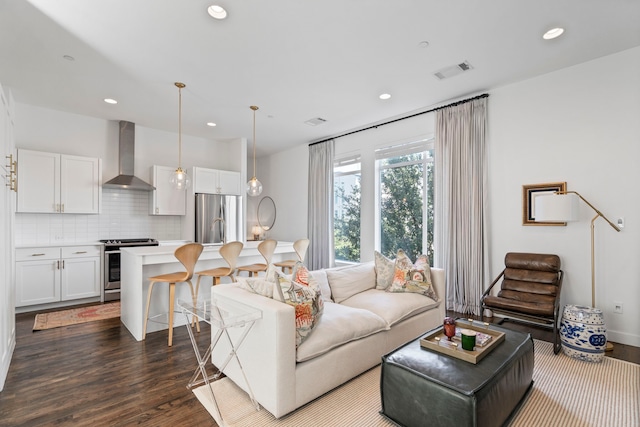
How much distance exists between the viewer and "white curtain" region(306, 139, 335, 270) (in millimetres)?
6117

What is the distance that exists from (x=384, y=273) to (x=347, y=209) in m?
2.68

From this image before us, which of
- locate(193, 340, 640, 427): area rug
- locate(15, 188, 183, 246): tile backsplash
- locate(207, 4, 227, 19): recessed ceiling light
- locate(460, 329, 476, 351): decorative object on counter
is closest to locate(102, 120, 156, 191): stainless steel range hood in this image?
locate(15, 188, 183, 246): tile backsplash

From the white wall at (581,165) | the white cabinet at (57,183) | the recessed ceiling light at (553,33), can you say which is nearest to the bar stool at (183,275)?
the white cabinet at (57,183)

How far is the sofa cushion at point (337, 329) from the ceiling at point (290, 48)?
2.47m

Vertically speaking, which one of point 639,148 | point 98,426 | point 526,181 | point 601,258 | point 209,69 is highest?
point 209,69

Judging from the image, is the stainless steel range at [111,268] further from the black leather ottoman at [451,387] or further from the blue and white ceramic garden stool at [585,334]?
the blue and white ceramic garden stool at [585,334]

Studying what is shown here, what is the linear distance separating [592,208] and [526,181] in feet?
2.35

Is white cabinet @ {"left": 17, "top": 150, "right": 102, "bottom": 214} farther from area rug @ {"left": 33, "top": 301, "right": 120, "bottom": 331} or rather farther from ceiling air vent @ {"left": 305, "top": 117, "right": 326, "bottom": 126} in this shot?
ceiling air vent @ {"left": 305, "top": 117, "right": 326, "bottom": 126}

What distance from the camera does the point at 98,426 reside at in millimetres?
1890

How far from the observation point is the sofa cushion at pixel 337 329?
6.85 feet

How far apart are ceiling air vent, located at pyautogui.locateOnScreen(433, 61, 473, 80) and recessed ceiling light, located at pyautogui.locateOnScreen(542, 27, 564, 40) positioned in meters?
0.69

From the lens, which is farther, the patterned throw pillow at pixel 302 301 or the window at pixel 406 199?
the window at pixel 406 199

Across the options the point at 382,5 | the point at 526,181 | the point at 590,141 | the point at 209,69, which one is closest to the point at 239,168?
the point at 209,69

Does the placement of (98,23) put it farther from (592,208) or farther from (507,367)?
(592,208)
